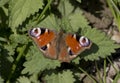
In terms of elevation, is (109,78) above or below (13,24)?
below

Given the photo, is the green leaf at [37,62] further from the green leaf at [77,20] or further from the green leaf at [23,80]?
the green leaf at [77,20]

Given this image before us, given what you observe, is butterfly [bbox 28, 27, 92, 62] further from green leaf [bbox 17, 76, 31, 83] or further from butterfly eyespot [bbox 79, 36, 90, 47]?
green leaf [bbox 17, 76, 31, 83]

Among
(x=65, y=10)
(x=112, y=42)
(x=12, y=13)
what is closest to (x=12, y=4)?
(x=12, y=13)

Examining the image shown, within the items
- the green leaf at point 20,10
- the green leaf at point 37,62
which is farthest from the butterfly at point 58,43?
the green leaf at point 20,10

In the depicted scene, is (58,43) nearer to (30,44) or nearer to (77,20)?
(30,44)

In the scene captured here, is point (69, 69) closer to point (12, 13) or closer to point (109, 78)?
point (109, 78)
